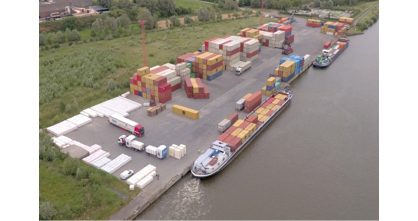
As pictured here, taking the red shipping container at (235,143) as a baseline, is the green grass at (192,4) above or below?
above

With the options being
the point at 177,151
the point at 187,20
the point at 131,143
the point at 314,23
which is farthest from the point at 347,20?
the point at 131,143

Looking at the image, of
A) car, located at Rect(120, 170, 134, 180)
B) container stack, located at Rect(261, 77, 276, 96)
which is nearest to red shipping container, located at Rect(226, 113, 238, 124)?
container stack, located at Rect(261, 77, 276, 96)

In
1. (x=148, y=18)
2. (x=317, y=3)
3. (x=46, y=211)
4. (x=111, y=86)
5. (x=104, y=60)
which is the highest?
(x=317, y=3)

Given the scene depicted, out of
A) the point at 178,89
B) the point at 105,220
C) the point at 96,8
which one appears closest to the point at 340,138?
the point at 178,89

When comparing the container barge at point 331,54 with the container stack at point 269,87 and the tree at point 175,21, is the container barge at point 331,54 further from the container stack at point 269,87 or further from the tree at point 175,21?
the tree at point 175,21

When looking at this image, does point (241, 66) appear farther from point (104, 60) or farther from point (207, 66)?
point (104, 60)

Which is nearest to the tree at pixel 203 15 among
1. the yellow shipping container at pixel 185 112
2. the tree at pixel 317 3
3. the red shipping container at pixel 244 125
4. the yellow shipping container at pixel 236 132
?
the tree at pixel 317 3

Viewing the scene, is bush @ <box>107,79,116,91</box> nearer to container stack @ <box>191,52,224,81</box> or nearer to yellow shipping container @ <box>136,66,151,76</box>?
yellow shipping container @ <box>136,66,151,76</box>
